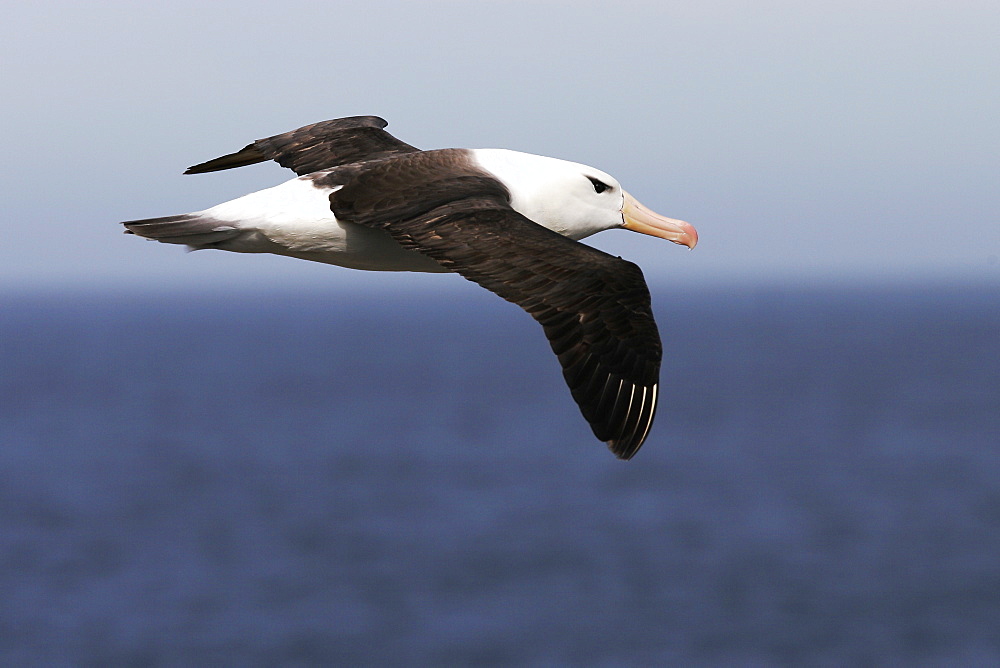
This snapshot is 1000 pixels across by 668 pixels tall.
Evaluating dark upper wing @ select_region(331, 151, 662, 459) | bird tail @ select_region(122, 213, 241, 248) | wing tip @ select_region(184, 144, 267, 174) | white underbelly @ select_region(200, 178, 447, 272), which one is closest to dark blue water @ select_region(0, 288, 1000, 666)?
wing tip @ select_region(184, 144, 267, 174)

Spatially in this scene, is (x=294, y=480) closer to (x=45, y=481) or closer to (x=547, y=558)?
(x=45, y=481)

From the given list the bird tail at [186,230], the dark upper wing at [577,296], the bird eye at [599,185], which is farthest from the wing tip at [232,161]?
the dark upper wing at [577,296]

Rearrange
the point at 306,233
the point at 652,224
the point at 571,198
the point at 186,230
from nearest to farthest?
the point at 186,230 → the point at 306,233 → the point at 571,198 → the point at 652,224

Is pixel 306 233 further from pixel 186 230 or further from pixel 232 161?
pixel 232 161

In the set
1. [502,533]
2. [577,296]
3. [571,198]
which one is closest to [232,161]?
[571,198]

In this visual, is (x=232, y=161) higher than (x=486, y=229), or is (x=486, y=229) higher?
(x=232, y=161)

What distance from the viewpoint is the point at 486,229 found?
24.3 ft

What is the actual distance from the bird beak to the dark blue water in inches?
2193

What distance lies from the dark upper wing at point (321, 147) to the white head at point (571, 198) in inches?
47.9

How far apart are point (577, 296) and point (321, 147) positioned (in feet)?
12.6

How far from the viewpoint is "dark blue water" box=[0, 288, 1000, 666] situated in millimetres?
67438

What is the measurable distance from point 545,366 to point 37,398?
2550 inches

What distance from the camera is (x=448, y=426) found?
116250 millimetres

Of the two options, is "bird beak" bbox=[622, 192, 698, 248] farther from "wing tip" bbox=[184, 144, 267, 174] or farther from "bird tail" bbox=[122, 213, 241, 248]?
"wing tip" bbox=[184, 144, 267, 174]
